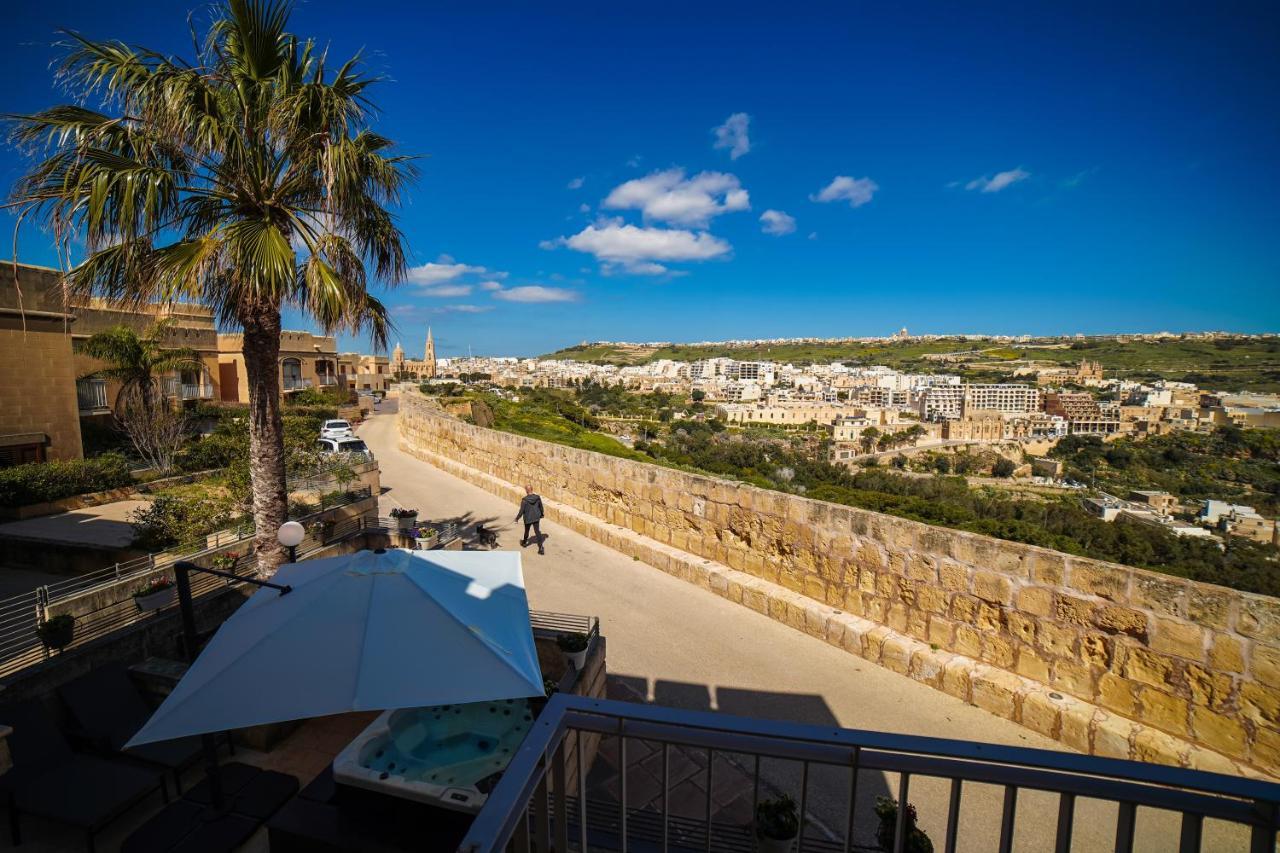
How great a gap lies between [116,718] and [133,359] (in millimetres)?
16322

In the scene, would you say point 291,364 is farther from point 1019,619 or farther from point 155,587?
point 1019,619

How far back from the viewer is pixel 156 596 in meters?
6.20

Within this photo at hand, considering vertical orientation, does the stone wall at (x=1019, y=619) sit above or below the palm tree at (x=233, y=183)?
below

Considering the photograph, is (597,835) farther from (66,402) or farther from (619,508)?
(66,402)

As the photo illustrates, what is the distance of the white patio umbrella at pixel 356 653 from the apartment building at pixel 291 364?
2515 centimetres

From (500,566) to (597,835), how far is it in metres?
2.13

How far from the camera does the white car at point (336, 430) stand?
20.7 m

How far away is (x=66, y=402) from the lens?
14500 mm

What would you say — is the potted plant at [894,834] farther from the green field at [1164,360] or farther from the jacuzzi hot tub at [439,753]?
the green field at [1164,360]

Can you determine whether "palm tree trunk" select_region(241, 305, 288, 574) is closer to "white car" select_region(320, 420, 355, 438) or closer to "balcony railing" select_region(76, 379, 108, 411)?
"white car" select_region(320, 420, 355, 438)

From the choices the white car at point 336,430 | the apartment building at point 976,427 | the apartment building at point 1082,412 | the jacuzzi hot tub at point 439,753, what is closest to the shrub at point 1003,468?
the apartment building at point 976,427

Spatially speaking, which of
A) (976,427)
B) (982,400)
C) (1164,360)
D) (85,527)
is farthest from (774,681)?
(1164,360)

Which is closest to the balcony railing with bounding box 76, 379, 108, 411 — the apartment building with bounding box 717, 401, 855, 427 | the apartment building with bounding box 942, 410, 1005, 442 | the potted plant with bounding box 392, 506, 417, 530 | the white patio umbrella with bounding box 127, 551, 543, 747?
the potted plant with bounding box 392, 506, 417, 530

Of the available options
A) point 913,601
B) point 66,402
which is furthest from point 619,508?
point 66,402
